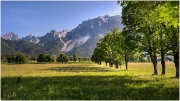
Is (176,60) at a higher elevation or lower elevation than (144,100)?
higher

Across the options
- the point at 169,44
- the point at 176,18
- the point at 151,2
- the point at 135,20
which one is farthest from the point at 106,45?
the point at 176,18

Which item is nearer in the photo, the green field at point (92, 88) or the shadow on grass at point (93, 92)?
the shadow on grass at point (93, 92)

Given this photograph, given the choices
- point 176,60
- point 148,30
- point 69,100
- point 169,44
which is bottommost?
point 69,100

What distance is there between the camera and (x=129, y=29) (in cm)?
3547

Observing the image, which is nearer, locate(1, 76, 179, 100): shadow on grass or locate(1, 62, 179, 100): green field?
locate(1, 76, 179, 100): shadow on grass

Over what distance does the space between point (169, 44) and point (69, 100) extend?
730 inches

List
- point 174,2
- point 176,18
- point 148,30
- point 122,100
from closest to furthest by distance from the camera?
1. point 122,100
2. point 174,2
3. point 176,18
4. point 148,30

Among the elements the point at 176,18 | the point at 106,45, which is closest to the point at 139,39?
the point at 176,18

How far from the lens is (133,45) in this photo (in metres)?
33.8

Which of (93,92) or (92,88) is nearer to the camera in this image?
(93,92)

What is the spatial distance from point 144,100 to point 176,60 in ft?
65.8

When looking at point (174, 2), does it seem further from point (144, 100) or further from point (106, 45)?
point (106, 45)

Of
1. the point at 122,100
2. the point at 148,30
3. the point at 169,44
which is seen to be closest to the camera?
the point at 122,100

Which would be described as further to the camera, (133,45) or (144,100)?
(133,45)
